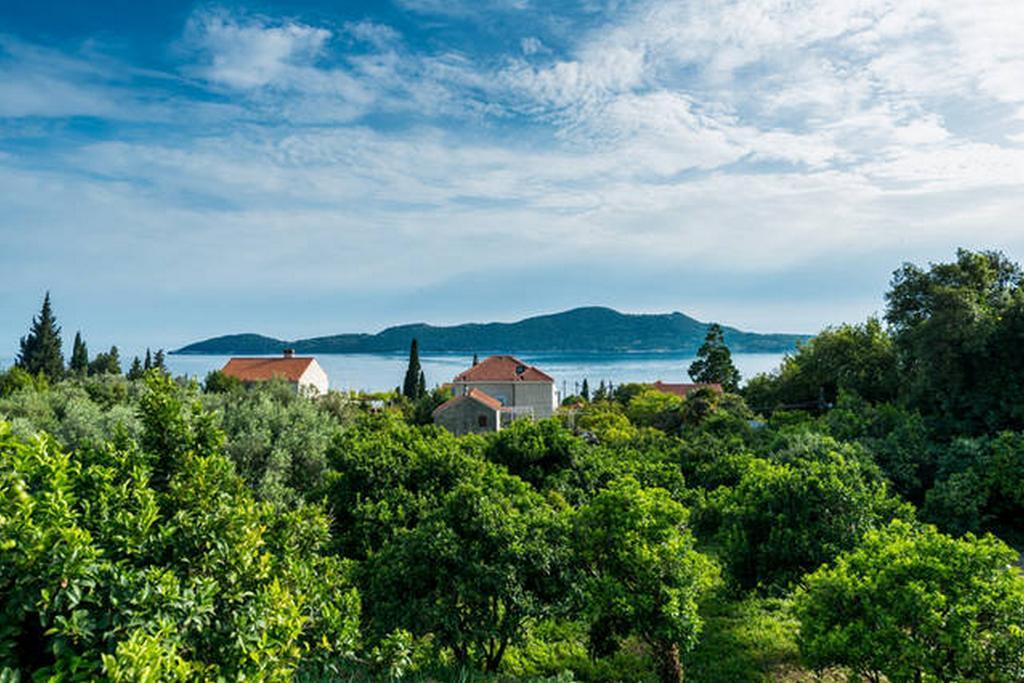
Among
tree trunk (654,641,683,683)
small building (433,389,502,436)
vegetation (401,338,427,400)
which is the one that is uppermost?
vegetation (401,338,427,400)

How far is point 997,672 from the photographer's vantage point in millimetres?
7184

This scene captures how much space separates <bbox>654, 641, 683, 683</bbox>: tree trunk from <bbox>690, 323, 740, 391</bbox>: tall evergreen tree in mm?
54217

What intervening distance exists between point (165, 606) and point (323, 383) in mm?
54555

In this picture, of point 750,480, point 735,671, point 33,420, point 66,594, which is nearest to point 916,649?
point 735,671

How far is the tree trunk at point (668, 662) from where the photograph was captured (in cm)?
940

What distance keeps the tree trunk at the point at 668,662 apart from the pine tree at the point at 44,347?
62.6 meters

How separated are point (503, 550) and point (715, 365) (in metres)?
57.5

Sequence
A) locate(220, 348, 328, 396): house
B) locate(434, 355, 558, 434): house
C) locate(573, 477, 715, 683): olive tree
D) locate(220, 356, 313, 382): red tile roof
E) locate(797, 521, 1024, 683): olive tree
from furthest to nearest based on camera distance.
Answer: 1. locate(220, 356, 313, 382): red tile roof
2. locate(220, 348, 328, 396): house
3. locate(434, 355, 558, 434): house
4. locate(573, 477, 715, 683): olive tree
5. locate(797, 521, 1024, 683): olive tree

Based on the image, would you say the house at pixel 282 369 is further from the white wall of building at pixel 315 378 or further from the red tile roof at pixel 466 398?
the red tile roof at pixel 466 398

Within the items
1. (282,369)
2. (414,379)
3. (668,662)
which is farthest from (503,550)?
(414,379)

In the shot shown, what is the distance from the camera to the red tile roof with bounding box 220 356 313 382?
166 ft

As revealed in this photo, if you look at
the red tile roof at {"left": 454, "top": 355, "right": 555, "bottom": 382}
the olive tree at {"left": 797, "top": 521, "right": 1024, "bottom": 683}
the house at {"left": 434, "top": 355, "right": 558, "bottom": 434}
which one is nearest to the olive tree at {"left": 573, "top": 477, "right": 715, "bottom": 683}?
the olive tree at {"left": 797, "top": 521, "right": 1024, "bottom": 683}

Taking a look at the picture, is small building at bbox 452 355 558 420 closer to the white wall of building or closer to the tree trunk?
the white wall of building

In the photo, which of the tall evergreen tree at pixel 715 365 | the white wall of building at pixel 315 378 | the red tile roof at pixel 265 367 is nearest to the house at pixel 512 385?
the white wall of building at pixel 315 378
